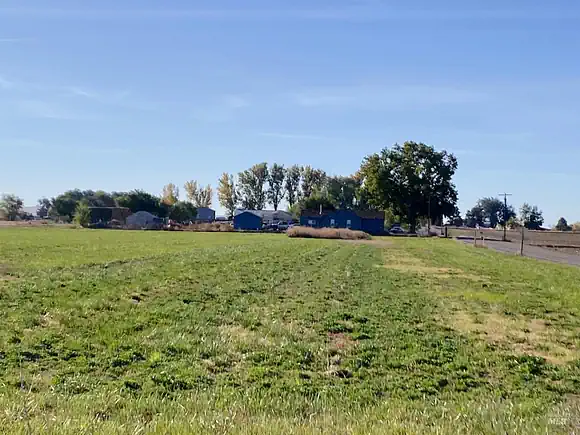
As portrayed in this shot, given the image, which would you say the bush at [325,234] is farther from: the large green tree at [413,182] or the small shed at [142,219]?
the small shed at [142,219]

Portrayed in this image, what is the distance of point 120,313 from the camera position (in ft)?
51.2

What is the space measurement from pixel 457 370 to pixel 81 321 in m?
8.01

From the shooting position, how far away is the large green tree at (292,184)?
585 feet

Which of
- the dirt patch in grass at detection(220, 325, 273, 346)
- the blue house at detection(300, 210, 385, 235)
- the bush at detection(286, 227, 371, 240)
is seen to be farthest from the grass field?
the blue house at detection(300, 210, 385, 235)

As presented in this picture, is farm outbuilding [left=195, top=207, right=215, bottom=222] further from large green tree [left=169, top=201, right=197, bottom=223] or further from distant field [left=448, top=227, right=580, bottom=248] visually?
distant field [left=448, top=227, right=580, bottom=248]

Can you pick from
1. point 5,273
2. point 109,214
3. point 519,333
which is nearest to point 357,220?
point 109,214

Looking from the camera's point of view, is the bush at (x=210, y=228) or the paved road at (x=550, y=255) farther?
the bush at (x=210, y=228)

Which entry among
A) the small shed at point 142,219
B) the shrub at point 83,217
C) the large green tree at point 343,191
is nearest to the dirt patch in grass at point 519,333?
the shrub at point 83,217

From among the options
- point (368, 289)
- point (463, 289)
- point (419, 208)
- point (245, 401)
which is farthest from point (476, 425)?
point (419, 208)

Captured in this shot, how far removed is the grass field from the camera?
6977 mm

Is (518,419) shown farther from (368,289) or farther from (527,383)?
(368,289)

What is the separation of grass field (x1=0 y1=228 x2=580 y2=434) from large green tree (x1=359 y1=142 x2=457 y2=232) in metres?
108

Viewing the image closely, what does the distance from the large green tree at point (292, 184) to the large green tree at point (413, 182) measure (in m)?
47.4


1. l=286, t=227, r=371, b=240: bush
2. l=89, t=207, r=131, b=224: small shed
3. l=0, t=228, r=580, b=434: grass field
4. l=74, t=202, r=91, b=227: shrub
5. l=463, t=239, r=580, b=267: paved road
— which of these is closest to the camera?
l=0, t=228, r=580, b=434: grass field
